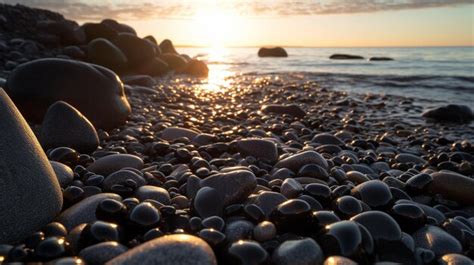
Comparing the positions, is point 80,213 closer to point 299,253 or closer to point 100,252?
point 100,252

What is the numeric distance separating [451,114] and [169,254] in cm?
774

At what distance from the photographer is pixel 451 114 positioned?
7.74 m

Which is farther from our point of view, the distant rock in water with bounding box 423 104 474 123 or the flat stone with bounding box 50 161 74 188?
the distant rock in water with bounding box 423 104 474 123

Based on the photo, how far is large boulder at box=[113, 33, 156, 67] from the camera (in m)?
15.4

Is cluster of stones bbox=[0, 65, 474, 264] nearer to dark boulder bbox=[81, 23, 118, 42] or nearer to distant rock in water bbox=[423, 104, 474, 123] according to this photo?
distant rock in water bbox=[423, 104, 474, 123]

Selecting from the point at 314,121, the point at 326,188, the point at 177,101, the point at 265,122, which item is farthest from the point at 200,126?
the point at 326,188

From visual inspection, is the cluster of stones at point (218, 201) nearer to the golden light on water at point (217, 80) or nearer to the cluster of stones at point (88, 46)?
the golden light on water at point (217, 80)

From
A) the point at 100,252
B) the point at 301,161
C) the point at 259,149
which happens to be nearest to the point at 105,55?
the point at 259,149

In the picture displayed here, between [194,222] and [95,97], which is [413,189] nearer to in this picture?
[194,222]

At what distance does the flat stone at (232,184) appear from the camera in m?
2.78

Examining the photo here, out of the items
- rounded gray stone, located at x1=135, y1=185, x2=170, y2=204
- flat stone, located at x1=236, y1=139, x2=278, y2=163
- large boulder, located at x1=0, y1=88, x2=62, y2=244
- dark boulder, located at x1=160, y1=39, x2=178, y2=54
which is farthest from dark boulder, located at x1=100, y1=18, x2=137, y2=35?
large boulder, located at x1=0, y1=88, x2=62, y2=244

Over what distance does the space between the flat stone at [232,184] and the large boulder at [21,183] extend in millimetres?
1085

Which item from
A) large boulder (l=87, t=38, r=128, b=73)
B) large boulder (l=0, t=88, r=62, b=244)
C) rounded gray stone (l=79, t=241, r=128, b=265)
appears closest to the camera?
rounded gray stone (l=79, t=241, r=128, b=265)

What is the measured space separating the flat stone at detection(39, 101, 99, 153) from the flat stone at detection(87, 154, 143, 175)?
835mm
